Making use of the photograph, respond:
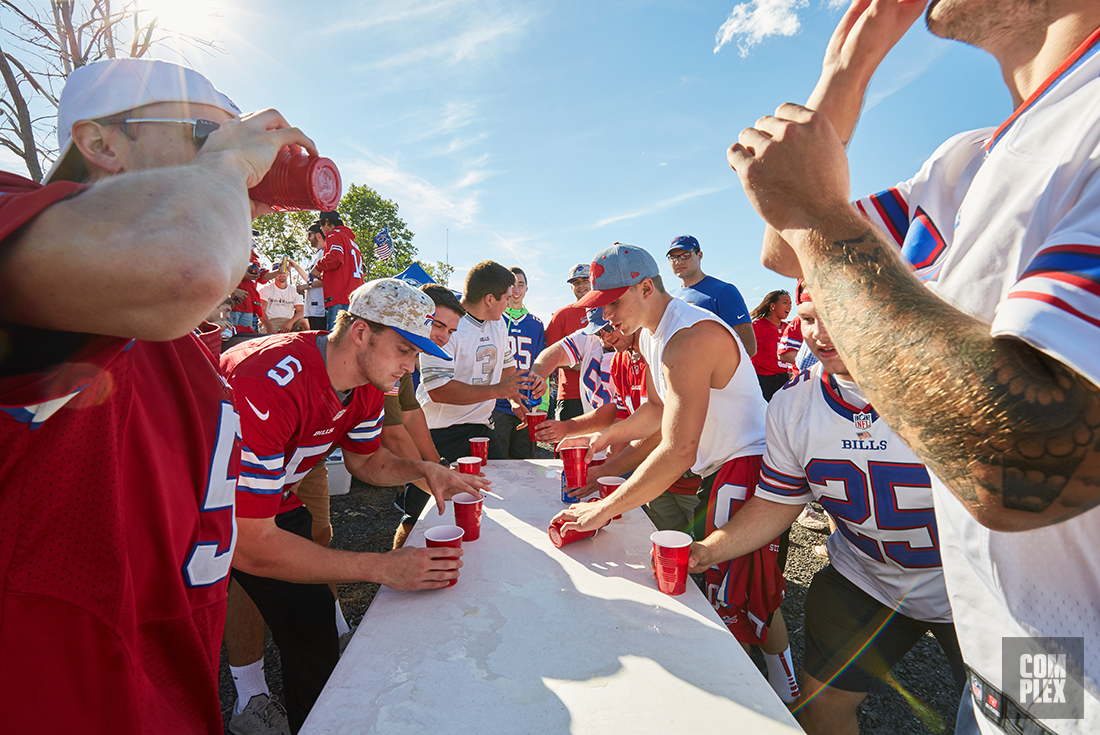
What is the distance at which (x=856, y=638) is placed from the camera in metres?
1.99

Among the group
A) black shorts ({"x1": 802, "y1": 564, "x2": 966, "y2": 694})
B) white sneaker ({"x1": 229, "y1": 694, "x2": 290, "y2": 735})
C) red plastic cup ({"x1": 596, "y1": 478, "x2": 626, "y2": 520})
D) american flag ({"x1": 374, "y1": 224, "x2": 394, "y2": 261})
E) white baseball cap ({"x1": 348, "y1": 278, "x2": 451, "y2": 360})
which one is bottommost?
white sneaker ({"x1": 229, "y1": 694, "x2": 290, "y2": 735})

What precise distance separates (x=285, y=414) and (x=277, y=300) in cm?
1141

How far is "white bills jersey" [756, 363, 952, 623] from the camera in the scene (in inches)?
71.8

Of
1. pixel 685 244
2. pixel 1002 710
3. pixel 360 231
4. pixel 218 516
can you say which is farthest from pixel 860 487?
pixel 360 231

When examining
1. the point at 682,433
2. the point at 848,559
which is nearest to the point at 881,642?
the point at 848,559

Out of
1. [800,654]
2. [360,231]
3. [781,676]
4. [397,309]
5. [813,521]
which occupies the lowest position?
[800,654]

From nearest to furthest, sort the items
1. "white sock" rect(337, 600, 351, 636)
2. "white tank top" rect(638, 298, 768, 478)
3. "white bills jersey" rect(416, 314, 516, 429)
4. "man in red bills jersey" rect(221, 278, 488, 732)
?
"man in red bills jersey" rect(221, 278, 488, 732) → "white tank top" rect(638, 298, 768, 478) → "white sock" rect(337, 600, 351, 636) → "white bills jersey" rect(416, 314, 516, 429)

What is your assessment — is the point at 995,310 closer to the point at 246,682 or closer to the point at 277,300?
the point at 246,682

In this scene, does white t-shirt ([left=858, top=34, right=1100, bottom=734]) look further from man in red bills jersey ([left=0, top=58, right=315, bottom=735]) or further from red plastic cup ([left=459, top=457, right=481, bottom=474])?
red plastic cup ([left=459, top=457, right=481, bottom=474])

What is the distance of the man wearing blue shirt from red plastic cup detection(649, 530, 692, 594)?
3208 millimetres

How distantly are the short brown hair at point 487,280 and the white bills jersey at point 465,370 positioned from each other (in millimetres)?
252

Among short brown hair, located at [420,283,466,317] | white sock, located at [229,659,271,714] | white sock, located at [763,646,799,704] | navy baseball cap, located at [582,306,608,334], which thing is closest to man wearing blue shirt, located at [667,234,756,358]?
navy baseball cap, located at [582,306,608,334]

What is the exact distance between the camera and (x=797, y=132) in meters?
0.88

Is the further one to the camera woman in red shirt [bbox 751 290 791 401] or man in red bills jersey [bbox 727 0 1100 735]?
woman in red shirt [bbox 751 290 791 401]
